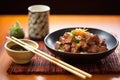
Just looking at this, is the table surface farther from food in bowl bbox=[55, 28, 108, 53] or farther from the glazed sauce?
food in bowl bbox=[55, 28, 108, 53]

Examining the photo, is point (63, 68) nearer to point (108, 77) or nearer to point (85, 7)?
point (108, 77)

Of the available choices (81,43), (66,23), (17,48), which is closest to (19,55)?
(17,48)

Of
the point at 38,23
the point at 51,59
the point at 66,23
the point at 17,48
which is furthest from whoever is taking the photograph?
the point at 66,23

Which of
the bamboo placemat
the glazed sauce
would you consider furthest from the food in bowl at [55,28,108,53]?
the glazed sauce

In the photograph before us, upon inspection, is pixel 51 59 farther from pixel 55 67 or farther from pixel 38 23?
pixel 38 23

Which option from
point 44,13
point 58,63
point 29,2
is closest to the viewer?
point 58,63

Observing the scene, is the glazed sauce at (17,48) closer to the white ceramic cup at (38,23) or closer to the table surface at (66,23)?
the table surface at (66,23)

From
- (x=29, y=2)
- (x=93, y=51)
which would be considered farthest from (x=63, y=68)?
(x=29, y=2)
